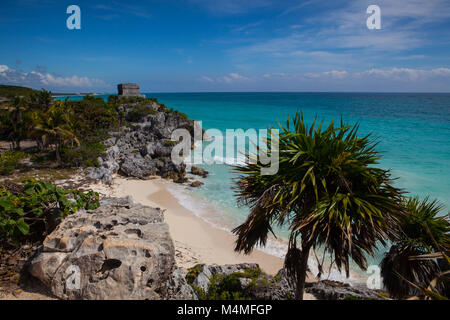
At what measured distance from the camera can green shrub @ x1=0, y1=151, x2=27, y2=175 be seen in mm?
15385

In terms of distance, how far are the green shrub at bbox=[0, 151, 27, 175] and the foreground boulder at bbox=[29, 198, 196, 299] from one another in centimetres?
1382

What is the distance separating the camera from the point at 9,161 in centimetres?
1648

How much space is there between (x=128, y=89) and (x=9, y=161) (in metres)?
35.3

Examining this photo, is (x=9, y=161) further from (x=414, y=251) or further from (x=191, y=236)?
(x=414, y=251)

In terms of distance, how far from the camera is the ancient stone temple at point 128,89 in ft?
158

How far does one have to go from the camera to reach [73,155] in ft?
59.9

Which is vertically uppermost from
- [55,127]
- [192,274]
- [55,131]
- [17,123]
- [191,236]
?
[17,123]

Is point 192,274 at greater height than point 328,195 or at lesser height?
lesser

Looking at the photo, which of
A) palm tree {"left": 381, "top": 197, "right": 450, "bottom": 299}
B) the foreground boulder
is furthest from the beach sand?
palm tree {"left": 381, "top": 197, "right": 450, "bottom": 299}

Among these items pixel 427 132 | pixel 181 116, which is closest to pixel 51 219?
pixel 181 116

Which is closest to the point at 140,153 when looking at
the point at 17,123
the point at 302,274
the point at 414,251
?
the point at 17,123

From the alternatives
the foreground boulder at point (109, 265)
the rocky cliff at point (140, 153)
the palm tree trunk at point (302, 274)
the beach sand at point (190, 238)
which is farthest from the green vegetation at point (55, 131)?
the palm tree trunk at point (302, 274)

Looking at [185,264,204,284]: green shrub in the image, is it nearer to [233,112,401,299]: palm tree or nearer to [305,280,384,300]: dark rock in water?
[233,112,401,299]: palm tree
